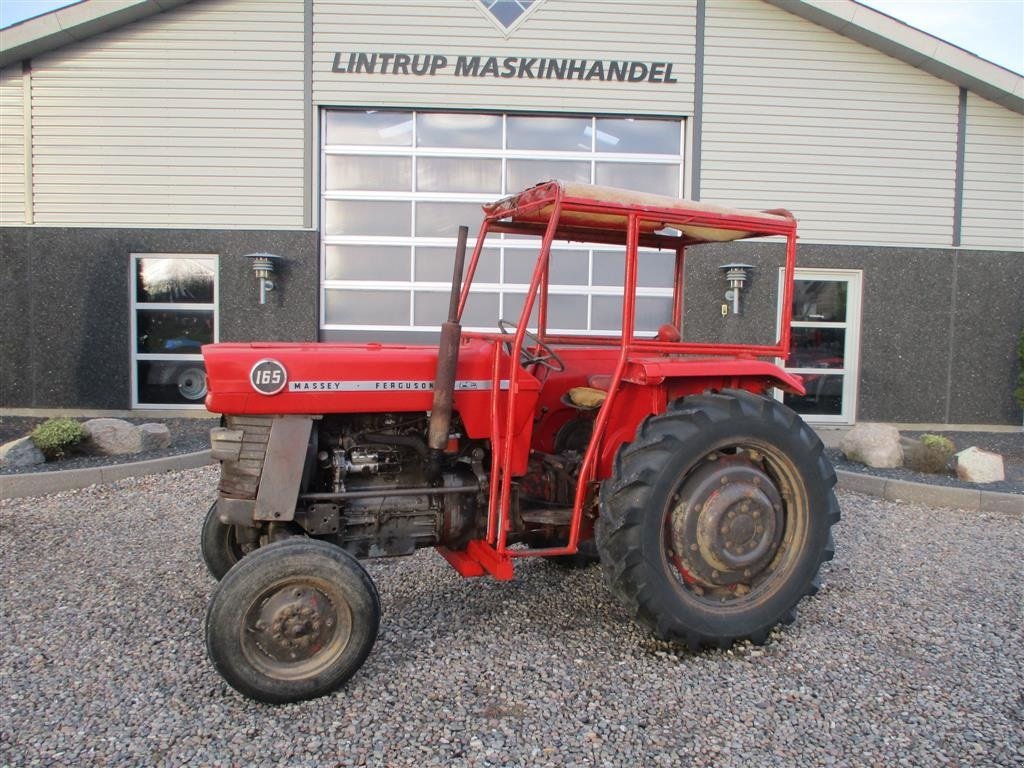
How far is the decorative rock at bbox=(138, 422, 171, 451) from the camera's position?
706 centimetres

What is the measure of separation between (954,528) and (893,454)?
170 centimetres

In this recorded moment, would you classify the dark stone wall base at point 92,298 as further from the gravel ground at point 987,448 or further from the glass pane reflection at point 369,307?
the gravel ground at point 987,448

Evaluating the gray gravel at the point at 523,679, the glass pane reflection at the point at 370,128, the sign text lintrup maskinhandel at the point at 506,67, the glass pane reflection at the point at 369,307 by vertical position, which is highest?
the sign text lintrup maskinhandel at the point at 506,67

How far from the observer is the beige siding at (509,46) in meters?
9.16

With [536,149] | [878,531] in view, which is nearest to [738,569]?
[878,531]

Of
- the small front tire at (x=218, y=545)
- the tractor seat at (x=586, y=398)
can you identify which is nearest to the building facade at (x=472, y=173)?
the small front tire at (x=218, y=545)

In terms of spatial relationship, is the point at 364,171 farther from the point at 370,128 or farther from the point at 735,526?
the point at 735,526

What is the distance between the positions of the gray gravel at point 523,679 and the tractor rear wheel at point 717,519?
203 mm

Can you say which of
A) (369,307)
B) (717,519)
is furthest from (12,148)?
(717,519)

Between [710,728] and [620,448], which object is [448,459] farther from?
[710,728]

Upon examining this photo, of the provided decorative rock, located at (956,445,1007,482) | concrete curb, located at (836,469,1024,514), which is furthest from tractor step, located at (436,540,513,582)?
decorative rock, located at (956,445,1007,482)

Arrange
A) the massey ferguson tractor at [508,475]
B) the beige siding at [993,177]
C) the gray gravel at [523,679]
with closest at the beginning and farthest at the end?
the gray gravel at [523,679], the massey ferguson tractor at [508,475], the beige siding at [993,177]

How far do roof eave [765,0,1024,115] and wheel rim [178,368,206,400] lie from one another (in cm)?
862

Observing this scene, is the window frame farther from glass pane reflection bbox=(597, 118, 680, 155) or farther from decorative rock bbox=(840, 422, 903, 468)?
decorative rock bbox=(840, 422, 903, 468)
